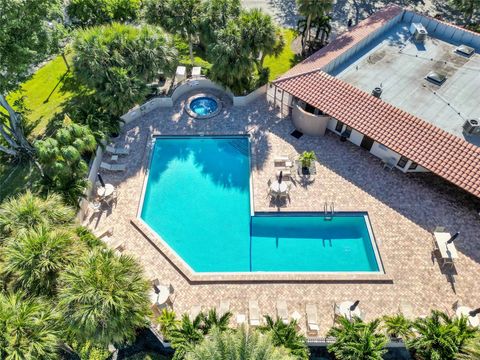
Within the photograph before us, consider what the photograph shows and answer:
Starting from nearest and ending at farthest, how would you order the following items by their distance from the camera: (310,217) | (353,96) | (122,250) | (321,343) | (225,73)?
(321,343) → (122,250) → (310,217) → (353,96) → (225,73)

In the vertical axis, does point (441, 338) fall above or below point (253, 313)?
above

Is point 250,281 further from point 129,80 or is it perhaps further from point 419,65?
point 419,65

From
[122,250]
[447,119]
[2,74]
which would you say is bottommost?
[122,250]

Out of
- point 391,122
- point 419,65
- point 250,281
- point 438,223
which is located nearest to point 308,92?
point 391,122

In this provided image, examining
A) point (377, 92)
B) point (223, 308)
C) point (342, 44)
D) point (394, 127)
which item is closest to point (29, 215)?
point (223, 308)

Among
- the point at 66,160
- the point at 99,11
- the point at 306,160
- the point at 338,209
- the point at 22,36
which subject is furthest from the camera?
the point at 99,11

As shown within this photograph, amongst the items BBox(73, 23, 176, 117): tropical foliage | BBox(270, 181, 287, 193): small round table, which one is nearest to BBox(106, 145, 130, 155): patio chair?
BBox(73, 23, 176, 117): tropical foliage

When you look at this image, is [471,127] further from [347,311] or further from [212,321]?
[212,321]
